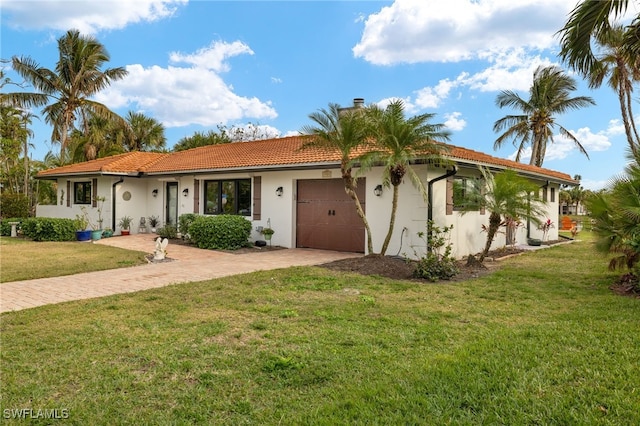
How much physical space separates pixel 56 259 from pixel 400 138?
971cm

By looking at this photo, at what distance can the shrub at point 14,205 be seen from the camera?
21984mm

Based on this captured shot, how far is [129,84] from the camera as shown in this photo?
27.5 meters

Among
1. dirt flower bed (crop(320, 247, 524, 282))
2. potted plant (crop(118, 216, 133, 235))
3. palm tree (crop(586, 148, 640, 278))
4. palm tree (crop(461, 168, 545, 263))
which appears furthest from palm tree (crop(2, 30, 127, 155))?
palm tree (crop(586, 148, 640, 278))

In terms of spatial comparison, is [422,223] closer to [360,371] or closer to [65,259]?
[360,371]

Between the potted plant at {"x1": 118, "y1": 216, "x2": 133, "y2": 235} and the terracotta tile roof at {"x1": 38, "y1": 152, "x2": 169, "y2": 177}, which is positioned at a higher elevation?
the terracotta tile roof at {"x1": 38, "y1": 152, "x2": 169, "y2": 177}

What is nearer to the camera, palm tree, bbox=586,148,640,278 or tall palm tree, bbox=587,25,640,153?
palm tree, bbox=586,148,640,278

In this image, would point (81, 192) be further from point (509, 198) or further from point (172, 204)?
point (509, 198)

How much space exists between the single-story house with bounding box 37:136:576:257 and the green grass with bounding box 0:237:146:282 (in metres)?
4.10

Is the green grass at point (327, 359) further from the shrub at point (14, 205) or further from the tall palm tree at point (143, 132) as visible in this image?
the tall palm tree at point (143, 132)

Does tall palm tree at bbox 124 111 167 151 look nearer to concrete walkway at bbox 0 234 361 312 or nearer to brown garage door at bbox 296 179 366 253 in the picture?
concrete walkway at bbox 0 234 361 312

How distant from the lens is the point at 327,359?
4.07 m

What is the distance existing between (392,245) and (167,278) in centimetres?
629

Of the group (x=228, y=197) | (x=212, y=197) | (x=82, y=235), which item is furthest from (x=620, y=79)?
(x=82, y=235)

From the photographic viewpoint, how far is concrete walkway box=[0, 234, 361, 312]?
702 centimetres
